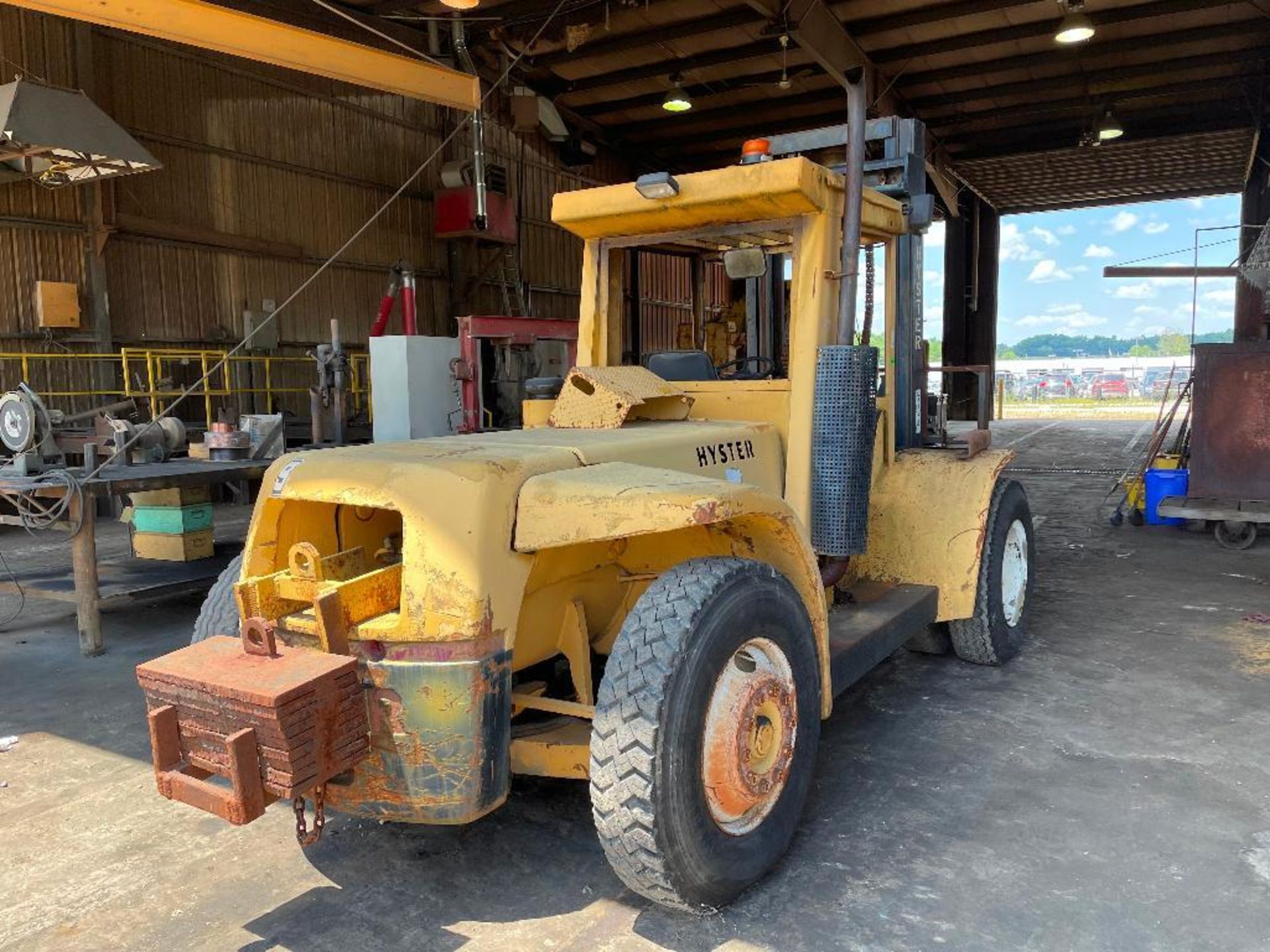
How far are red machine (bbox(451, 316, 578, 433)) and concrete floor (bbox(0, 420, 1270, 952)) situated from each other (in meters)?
7.42

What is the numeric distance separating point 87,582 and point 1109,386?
4075cm

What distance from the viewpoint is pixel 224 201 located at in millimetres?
13469

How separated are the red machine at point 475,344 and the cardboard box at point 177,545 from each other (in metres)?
4.78

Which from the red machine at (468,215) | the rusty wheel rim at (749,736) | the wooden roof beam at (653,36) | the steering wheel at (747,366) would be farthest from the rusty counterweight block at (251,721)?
the red machine at (468,215)

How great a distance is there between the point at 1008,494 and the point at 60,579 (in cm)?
640

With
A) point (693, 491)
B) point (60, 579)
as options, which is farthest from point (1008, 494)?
point (60, 579)

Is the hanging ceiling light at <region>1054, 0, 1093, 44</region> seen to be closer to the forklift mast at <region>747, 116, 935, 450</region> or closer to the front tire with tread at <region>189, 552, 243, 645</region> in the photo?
the forklift mast at <region>747, 116, 935, 450</region>

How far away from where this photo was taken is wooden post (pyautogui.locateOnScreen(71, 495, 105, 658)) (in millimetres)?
5707

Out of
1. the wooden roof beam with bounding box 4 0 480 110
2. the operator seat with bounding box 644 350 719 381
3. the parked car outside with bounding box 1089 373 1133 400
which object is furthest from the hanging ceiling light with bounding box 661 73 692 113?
the parked car outside with bounding box 1089 373 1133 400

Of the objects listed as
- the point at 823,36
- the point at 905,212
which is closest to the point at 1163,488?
the point at 905,212

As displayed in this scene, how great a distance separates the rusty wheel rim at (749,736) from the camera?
110 inches

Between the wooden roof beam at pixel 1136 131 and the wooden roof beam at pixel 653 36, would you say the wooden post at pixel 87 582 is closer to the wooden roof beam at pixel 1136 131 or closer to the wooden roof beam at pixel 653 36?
the wooden roof beam at pixel 653 36

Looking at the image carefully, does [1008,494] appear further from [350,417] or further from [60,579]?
[350,417]

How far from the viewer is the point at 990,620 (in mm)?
4910
